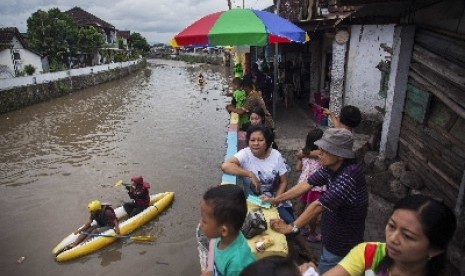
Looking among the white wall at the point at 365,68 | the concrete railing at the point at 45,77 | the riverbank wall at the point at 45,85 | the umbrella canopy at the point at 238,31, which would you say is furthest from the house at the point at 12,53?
the umbrella canopy at the point at 238,31

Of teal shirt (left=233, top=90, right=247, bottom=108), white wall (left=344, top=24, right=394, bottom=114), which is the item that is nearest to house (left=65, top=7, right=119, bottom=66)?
white wall (left=344, top=24, right=394, bottom=114)

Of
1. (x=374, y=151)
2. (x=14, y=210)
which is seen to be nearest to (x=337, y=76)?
(x=374, y=151)

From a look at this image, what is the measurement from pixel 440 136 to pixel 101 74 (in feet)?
113

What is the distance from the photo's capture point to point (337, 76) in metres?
9.44

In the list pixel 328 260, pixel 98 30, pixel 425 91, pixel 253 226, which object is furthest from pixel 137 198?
pixel 98 30

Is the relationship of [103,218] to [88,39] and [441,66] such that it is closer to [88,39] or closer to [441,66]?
[441,66]

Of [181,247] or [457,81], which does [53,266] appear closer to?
[181,247]

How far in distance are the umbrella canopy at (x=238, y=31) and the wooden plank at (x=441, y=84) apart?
2.12m

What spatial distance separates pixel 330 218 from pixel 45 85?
25823 millimetres

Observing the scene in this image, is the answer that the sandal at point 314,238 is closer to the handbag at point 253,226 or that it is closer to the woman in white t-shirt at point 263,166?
the woman in white t-shirt at point 263,166

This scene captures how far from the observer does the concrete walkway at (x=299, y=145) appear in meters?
Answer: 5.10

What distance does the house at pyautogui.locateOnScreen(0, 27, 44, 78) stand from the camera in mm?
27609

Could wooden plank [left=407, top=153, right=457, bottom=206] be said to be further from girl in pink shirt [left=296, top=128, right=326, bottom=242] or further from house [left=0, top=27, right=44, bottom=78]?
house [left=0, top=27, right=44, bottom=78]

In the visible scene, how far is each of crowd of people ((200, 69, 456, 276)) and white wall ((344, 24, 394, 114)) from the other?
6.25m
